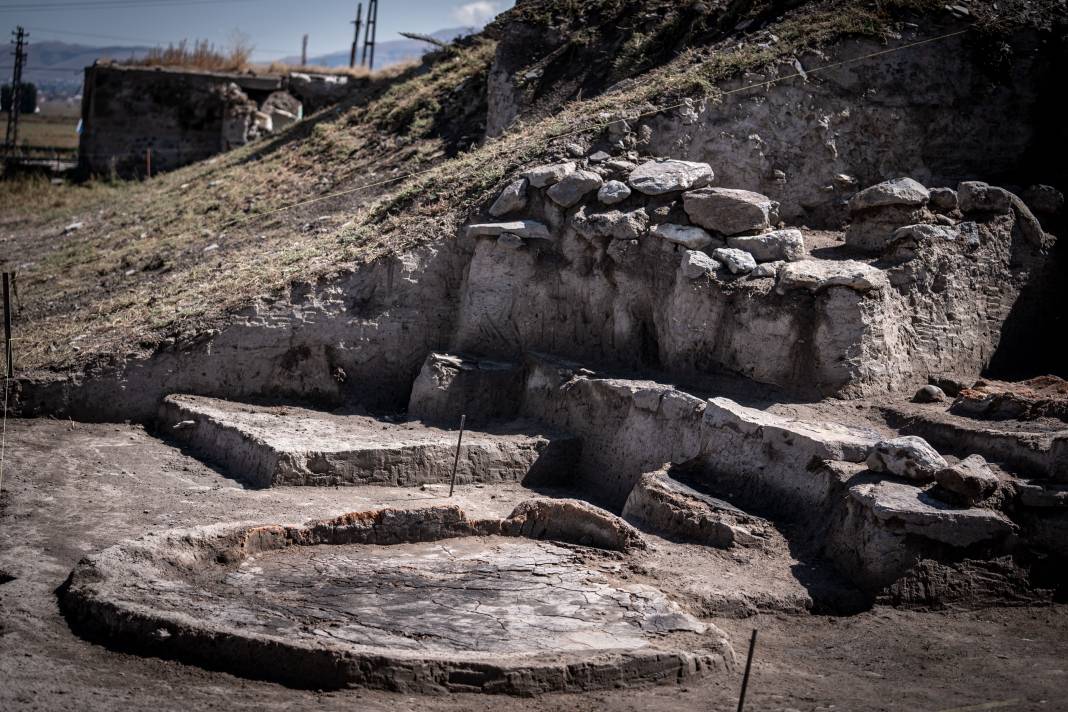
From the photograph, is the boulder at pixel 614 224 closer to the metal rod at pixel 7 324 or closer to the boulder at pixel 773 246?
the boulder at pixel 773 246

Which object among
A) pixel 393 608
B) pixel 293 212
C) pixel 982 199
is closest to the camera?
pixel 393 608

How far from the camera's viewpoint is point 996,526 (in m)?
6.60

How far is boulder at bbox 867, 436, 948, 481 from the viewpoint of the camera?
6.90 meters

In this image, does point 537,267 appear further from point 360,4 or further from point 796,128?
point 360,4

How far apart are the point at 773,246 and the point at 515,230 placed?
7.33 feet

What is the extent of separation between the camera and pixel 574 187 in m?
9.79

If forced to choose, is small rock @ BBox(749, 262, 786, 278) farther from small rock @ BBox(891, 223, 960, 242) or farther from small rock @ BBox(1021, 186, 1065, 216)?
small rock @ BBox(1021, 186, 1065, 216)

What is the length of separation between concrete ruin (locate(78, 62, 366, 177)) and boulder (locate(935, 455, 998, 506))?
1588 centimetres

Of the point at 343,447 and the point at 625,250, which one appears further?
the point at 625,250

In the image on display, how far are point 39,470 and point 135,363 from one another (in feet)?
5.14

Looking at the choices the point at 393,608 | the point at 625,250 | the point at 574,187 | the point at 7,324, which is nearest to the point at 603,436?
the point at 625,250

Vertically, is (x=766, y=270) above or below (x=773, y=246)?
below

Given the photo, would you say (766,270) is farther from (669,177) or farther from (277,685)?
(277,685)

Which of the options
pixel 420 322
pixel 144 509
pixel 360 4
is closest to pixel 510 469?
pixel 420 322
